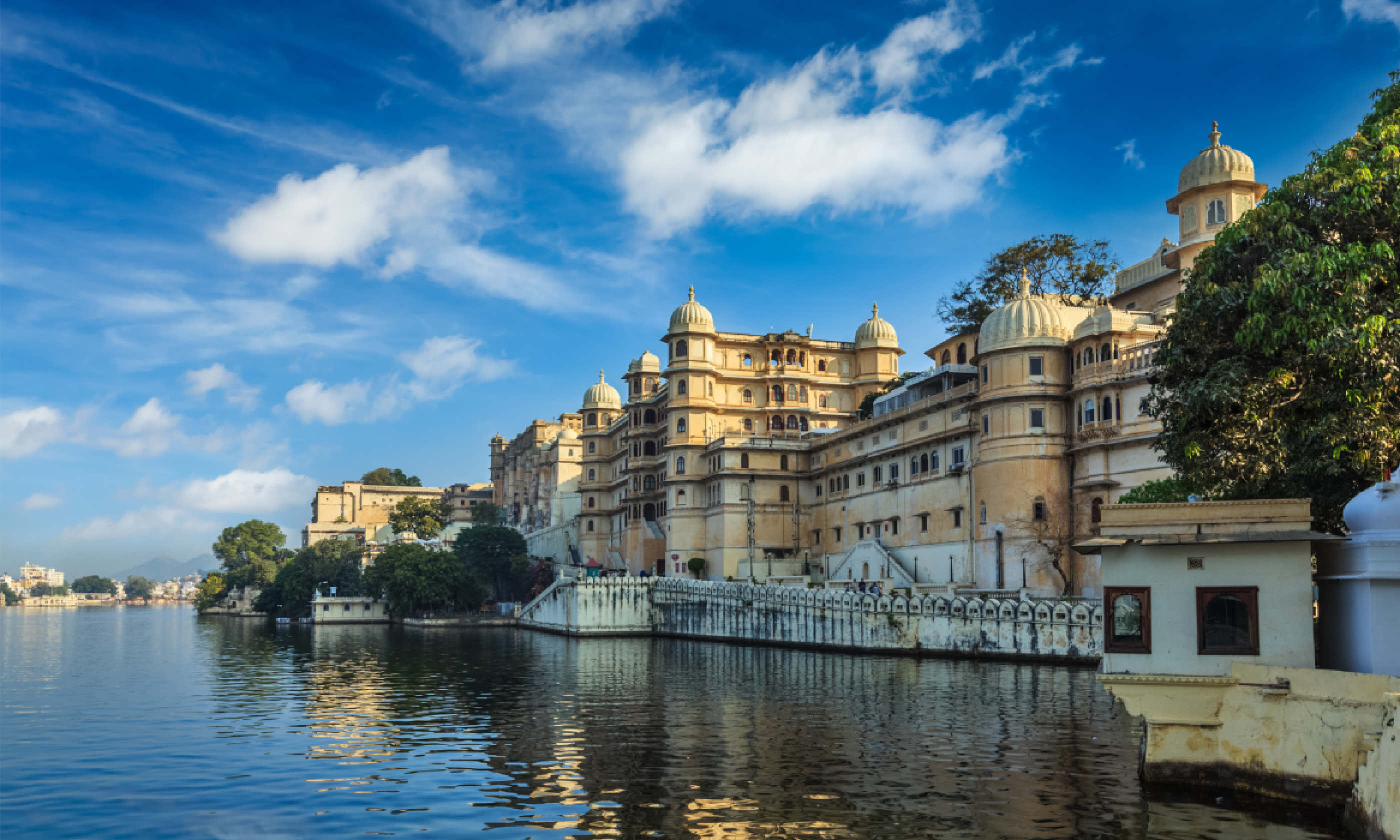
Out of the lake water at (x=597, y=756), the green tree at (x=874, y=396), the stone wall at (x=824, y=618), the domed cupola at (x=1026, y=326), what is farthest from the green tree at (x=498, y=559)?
the domed cupola at (x=1026, y=326)

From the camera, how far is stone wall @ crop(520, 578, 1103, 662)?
146 feet

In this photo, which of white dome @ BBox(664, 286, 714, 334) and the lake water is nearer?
the lake water

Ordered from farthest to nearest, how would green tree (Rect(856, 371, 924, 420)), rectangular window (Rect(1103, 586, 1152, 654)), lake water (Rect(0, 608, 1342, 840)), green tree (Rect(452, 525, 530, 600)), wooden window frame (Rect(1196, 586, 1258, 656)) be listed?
green tree (Rect(452, 525, 530, 600))
green tree (Rect(856, 371, 924, 420))
rectangular window (Rect(1103, 586, 1152, 654))
wooden window frame (Rect(1196, 586, 1258, 656))
lake water (Rect(0, 608, 1342, 840))

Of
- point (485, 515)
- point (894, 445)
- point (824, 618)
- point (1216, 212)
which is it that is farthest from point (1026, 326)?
point (485, 515)

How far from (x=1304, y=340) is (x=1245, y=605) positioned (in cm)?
646

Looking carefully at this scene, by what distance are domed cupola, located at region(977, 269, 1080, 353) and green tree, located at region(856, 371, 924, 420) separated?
21.9 meters

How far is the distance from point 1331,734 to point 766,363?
70.2 metres

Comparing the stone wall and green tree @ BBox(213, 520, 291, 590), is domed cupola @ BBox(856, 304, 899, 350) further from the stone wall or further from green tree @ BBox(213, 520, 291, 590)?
green tree @ BBox(213, 520, 291, 590)

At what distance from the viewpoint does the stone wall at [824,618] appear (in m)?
44.5

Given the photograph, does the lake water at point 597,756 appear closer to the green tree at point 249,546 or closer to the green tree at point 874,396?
the green tree at point 874,396

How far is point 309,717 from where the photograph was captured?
1328 inches

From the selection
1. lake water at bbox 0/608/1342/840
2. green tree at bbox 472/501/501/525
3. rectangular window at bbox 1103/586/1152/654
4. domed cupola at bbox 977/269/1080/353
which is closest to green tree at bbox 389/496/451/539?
green tree at bbox 472/501/501/525

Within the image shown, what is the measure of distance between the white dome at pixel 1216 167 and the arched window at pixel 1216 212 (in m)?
1.00

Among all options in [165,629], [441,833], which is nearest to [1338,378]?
[441,833]
